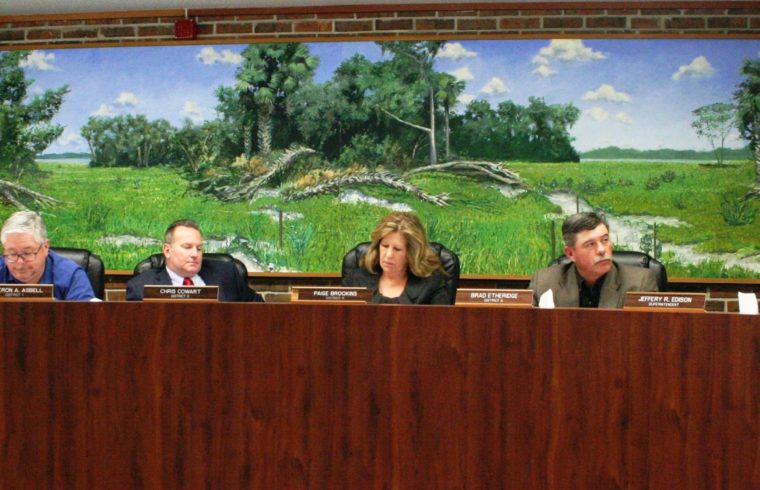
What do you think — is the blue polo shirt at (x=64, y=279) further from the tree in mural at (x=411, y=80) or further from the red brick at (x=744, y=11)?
the red brick at (x=744, y=11)

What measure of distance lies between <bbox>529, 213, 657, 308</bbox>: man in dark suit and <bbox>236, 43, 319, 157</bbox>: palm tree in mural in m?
2.12

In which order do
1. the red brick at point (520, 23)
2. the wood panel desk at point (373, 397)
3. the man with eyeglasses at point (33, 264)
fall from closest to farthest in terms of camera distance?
1. the wood panel desk at point (373, 397)
2. the man with eyeglasses at point (33, 264)
3. the red brick at point (520, 23)

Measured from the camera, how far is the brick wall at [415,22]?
436cm

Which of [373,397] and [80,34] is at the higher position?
[80,34]

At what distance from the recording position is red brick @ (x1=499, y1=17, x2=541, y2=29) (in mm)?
4441

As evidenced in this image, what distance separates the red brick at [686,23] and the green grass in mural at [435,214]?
71cm

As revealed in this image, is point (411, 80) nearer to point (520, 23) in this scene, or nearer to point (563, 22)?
point (520, 23)

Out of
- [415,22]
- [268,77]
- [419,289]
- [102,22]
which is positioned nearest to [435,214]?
[415,22]

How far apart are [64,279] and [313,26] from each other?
2.10 metres

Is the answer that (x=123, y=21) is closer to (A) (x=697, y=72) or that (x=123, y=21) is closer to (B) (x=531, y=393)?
(A) (x=697, y=72)

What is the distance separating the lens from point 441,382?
2.07 m

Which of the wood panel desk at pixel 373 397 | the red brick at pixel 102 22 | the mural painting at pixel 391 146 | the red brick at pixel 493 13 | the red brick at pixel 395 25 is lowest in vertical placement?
the wood panel desk at pixel 373 397

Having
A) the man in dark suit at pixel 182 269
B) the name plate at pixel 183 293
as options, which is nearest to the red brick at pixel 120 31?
the man in dark suit at pixel 182 269

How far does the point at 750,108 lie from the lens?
4359 millimetres
